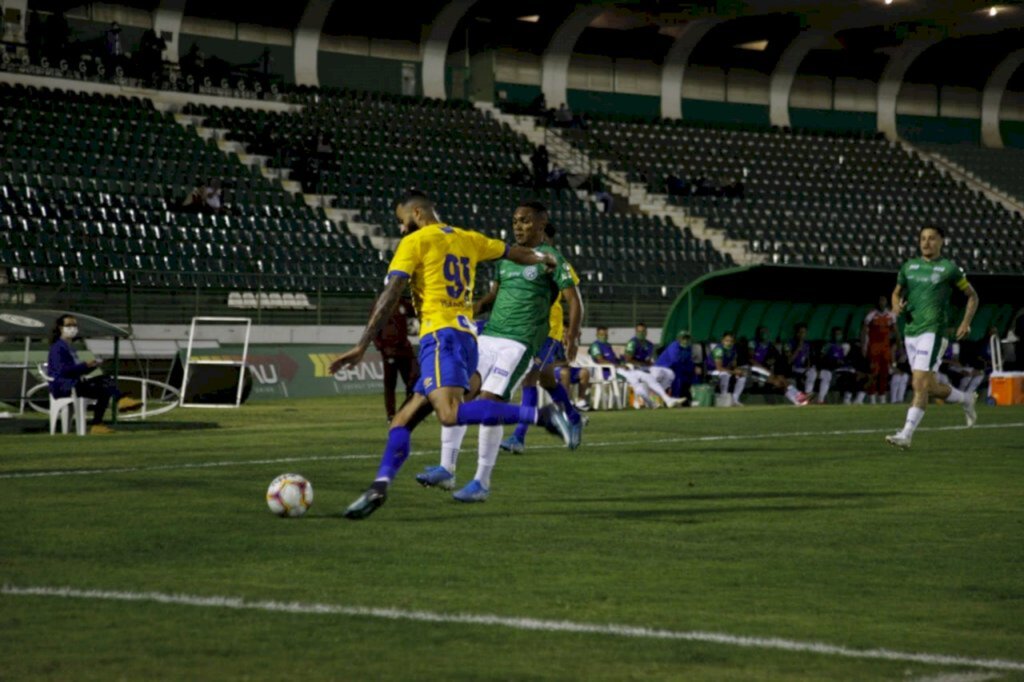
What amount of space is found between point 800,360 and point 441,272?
69.8 feet

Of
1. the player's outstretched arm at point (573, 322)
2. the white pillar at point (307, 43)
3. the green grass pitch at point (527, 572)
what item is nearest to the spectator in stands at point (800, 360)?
the green grass pitch at point (527, 572)

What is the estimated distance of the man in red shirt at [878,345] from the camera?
97.9ft

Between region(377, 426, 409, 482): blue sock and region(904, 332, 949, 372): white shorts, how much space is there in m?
8.20

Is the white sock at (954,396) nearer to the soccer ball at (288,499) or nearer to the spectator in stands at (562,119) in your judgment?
the soccer ball at (288,499)

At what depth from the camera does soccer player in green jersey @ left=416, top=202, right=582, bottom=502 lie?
1040cm

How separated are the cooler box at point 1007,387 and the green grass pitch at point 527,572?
584 inches

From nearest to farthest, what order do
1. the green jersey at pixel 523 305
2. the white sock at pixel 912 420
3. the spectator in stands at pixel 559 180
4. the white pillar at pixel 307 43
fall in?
the green jersey at pixel 523 305
the white sock at pixel 912 420
the spectator in stands at pixel 559 180
the white pillar at pixel 307 43

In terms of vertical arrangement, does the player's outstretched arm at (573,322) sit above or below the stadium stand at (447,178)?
below

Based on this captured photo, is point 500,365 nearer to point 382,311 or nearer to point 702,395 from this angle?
point 382,311

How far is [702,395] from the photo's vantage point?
28141 mm

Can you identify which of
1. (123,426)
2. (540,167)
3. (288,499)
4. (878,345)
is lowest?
(123,426)

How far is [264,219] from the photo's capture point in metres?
35.9

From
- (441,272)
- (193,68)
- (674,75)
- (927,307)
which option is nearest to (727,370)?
(927,307)

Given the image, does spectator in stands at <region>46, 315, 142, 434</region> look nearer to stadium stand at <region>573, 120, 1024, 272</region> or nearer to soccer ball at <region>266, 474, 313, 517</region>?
soccer ball at <region>266, 474, 313, 517</region>
